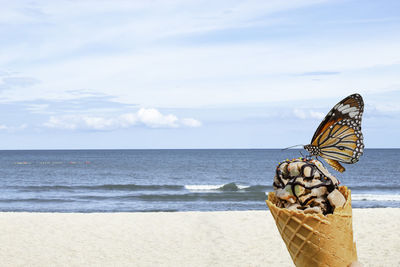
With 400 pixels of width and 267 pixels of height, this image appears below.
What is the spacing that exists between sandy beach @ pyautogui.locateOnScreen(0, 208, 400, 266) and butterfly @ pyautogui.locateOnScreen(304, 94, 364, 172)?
6.89 m

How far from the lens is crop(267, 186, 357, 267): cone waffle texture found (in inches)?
146

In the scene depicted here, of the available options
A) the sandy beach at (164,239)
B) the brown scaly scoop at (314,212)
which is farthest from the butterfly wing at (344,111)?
the sandy beach at (164,239)

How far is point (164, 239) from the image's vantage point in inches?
508

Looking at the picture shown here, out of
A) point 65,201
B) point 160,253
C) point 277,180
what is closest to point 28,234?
point 160,253

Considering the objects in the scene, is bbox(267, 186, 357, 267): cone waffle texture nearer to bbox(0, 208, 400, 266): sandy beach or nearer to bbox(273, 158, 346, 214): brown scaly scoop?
bbox(273, 158, 346, 214): brown scaly scoop

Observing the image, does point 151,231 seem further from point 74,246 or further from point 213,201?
point 213,201

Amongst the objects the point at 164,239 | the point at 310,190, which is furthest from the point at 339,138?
the point at 164,239

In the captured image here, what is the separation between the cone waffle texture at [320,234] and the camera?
372 cm

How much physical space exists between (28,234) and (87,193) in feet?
62.0

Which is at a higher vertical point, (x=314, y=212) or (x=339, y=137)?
(x=339, y=137)

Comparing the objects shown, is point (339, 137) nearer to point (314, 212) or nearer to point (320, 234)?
point (314, 212)

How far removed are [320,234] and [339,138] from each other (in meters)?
0.80

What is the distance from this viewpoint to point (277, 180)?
3936 mm

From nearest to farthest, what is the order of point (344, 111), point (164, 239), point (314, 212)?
point (314, 212)
point (344, 111)
point (164, 239)
